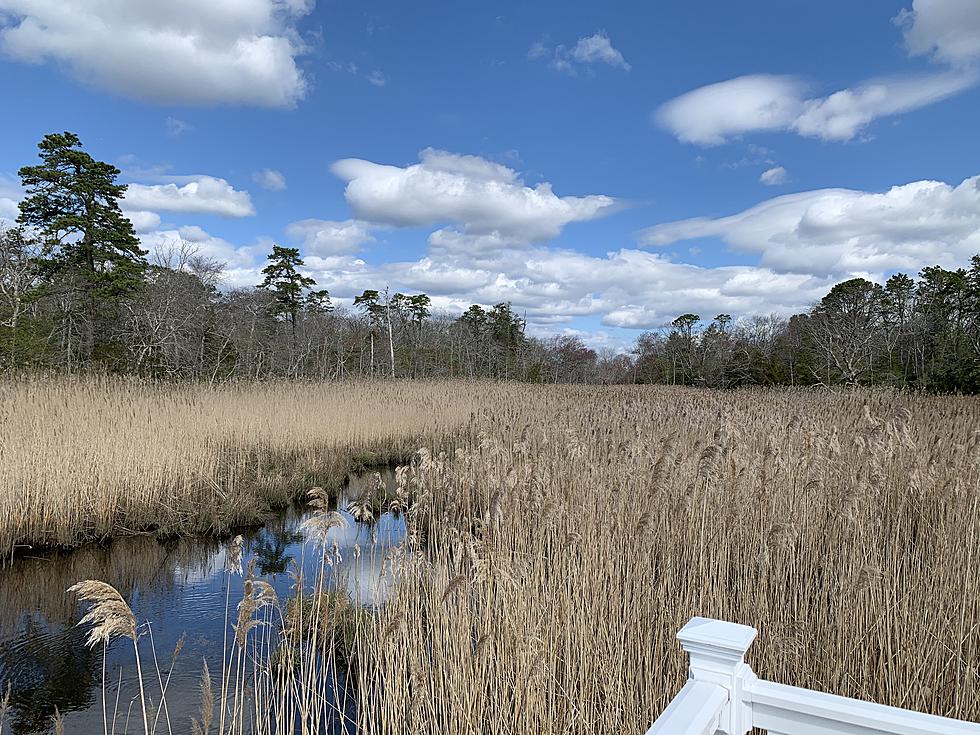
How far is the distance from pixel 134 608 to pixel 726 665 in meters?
4.63

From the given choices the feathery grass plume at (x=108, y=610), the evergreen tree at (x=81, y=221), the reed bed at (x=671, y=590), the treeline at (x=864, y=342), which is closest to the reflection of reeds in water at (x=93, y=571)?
the reed bed at (x=671, y=590)

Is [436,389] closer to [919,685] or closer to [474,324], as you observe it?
[919,685]

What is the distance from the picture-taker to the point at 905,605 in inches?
92.4

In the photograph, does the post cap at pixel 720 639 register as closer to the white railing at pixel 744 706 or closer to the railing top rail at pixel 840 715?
the white railing at pixel 744 706

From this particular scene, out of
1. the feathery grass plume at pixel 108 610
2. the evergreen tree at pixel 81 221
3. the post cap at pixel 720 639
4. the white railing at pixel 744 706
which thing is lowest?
the feathery grass plume at pixel 108 610

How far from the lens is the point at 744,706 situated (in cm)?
113

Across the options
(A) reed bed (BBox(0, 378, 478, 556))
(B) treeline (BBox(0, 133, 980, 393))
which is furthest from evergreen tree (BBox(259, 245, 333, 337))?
(A) reed bed (BBox(0, 378, 478, 556))

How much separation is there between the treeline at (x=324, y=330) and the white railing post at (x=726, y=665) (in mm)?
10805

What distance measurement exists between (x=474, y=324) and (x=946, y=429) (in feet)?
73.3

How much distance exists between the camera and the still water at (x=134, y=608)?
3.12 metres

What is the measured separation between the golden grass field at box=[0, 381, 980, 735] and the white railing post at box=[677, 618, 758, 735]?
107 cm

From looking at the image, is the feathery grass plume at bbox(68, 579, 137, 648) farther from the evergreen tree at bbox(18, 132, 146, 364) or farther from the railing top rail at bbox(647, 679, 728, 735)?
the evergreen tree at bbox(18, 132, 146, 364)

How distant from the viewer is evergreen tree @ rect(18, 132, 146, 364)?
44.3 feet

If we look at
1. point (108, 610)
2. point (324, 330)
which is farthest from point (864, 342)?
point (108, 610)
